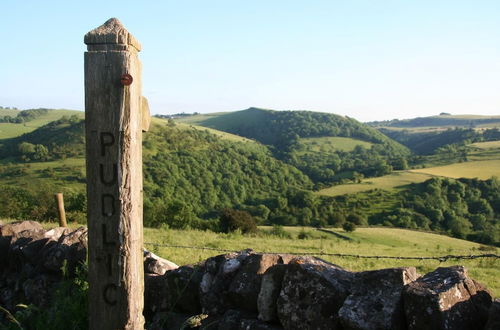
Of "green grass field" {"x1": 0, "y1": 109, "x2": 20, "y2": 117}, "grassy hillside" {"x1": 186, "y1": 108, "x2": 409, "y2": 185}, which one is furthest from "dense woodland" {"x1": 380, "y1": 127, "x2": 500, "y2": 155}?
"green grass field" {"x1": 0, "y1": 109, "x2": 20, "y2": 117}

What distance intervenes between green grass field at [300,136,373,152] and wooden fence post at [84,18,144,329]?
157 metres

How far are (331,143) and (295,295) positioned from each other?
562 ft

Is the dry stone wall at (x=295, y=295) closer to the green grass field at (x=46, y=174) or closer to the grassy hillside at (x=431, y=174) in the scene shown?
the green grass field at (x=46, y=174)

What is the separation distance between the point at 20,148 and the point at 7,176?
51.8 feet

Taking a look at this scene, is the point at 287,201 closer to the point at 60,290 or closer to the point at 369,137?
the point at 60,290

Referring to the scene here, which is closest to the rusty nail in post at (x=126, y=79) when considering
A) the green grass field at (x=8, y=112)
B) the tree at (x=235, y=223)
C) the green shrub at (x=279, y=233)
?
the green shrub at (x=279, y=233)

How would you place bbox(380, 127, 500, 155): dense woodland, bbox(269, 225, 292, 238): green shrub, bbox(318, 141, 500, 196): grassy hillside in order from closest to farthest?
1. bbox(269, 225, 292, 238): green shrub
2. bbox(318, 141, 500, 196): grassy hillside
3. bbox(380, 127, 500, 155): dense woodland

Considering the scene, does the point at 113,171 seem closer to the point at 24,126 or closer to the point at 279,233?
the point at 279,233

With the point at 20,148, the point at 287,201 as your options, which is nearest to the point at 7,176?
the point at 20,148

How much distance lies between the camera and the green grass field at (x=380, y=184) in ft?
302

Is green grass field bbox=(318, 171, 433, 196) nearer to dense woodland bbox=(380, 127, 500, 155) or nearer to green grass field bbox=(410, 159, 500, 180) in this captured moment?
green grass field bbox=(410, 159, 500, 180)

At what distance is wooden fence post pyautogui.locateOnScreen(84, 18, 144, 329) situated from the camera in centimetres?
301

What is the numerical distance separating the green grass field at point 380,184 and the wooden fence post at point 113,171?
3478 inches

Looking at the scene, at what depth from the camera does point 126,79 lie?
299 cm
